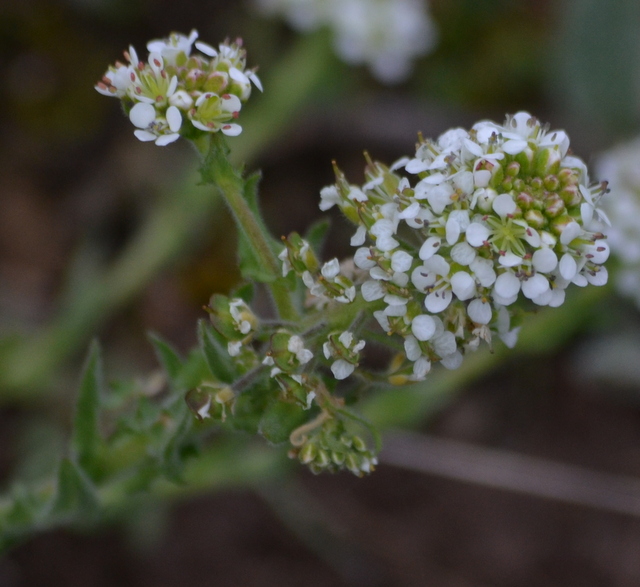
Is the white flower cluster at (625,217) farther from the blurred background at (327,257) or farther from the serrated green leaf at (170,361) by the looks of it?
the serrated green leaf at (170,361)

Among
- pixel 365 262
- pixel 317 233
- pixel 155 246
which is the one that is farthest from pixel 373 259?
pixel 155 246

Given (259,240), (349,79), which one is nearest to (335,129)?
(349,79)

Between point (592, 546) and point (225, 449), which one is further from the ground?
point (225, 449)

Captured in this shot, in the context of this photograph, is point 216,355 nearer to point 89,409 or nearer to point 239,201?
point 239,201

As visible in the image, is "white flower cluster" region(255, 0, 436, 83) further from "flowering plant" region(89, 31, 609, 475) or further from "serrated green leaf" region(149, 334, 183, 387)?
"serrated green leaf" region(149, 334, 183, 387)

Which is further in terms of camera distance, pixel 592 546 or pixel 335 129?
pixel 335 129

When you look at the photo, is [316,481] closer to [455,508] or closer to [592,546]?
[455,508]
